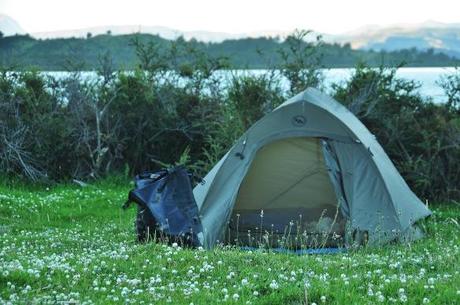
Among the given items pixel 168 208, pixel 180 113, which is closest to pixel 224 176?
pixel 168 208

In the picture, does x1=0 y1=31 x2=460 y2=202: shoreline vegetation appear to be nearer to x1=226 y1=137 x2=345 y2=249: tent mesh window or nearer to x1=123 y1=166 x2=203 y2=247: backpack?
x1=226 y1=137 x2=345 y2=249: tent mesh window

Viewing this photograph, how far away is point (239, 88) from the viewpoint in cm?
1562

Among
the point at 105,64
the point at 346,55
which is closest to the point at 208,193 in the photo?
the point at 105,64

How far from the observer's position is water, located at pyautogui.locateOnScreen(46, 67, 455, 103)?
1527 cm

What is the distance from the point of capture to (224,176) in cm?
1086

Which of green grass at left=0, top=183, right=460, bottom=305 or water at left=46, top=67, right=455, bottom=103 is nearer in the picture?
green grass at left=0, top=183, right=460, bottom=305

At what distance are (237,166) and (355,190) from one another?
1.75 meters

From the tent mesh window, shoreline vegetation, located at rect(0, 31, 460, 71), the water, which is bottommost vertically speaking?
the tent mesh window

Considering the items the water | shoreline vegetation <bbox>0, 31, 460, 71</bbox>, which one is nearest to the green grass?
the water

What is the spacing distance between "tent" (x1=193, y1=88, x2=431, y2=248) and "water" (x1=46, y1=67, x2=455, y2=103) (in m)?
4.15

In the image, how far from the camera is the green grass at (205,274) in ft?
20.1

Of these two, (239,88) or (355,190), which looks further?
(239,88)

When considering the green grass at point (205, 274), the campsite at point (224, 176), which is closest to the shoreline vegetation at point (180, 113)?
the campsite at point (224, 176)

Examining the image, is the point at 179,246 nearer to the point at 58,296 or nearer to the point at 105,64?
the point at 58,296
